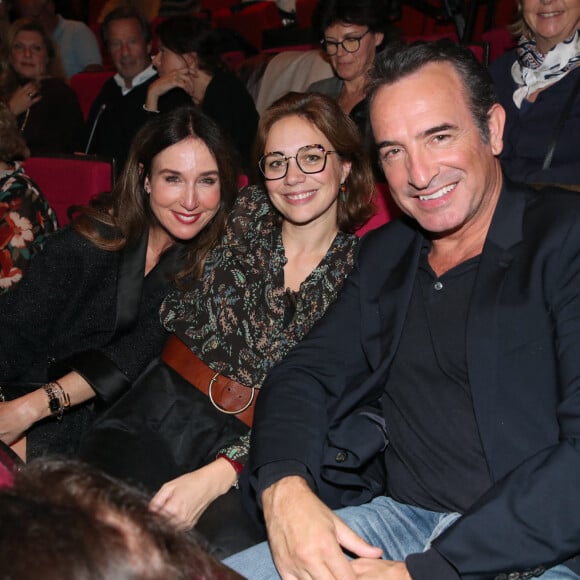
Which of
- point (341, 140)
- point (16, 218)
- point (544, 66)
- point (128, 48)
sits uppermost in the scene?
point (128, 48)

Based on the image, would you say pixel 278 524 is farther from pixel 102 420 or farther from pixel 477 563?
pixel 102 420

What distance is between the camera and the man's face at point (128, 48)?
173 inches

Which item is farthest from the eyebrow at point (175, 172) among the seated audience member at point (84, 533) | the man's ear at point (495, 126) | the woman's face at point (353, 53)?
the seated audience member at point (84, 533)

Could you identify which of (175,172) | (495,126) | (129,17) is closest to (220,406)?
(175,172)

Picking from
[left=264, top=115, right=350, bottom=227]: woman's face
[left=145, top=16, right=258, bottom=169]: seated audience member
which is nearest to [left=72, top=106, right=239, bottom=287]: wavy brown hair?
[left=264, top=115, right=350, bottom=227]: woman's face

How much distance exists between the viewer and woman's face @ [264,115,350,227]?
6.65ft

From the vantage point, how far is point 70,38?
6195mm

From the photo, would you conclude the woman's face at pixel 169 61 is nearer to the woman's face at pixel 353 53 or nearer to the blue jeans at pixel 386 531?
the woman's face at pixel 353 53

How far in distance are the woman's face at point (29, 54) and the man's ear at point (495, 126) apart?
3.65 meters

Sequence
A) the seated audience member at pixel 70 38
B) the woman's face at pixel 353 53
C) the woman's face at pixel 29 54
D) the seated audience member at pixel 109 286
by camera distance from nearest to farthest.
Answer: the seated audience member at pixel 109 286 < the woman's face at pixel 353 53 < the woman's face at pixel 29 54 < the seated audience member at pixel 70 38

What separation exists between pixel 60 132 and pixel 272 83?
1328 millimetres

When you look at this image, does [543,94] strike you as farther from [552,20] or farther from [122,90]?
[122,90]

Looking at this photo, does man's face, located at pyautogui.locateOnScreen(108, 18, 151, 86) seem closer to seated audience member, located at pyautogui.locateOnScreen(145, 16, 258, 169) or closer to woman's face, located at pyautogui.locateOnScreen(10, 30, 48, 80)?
woman's face, located at pyautogui.locateOnScreen(10, 30, 48, 80)

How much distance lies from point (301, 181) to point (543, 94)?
3.41 feet
